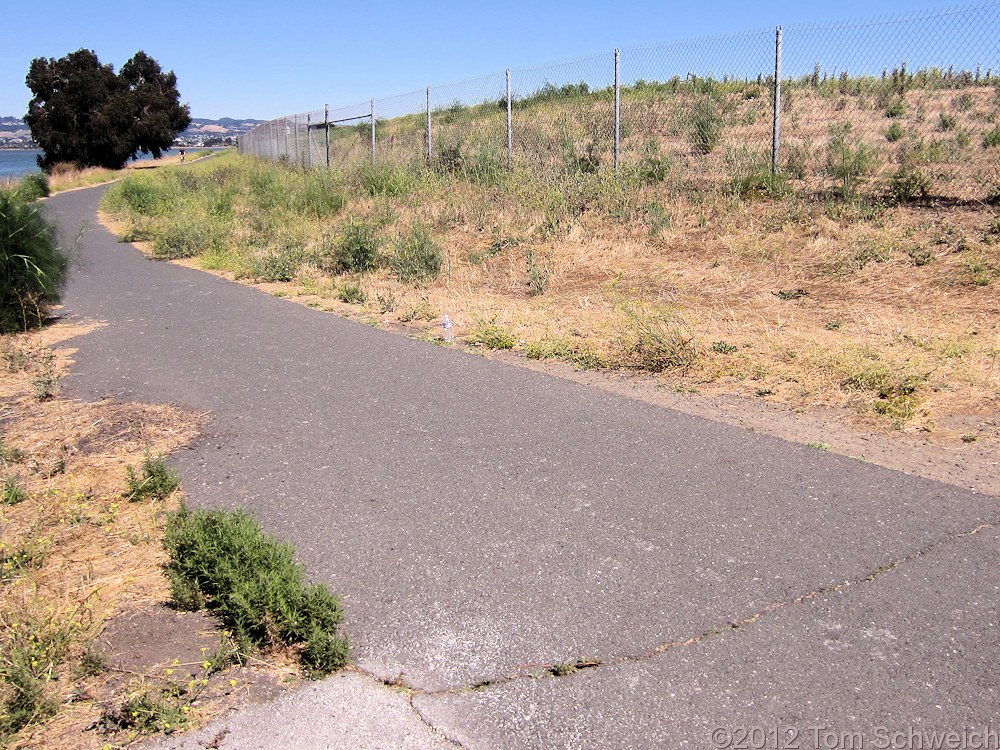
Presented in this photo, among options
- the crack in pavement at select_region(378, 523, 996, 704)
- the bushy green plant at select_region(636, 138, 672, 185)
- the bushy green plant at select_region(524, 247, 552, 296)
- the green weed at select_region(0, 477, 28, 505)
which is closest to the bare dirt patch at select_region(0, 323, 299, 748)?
the green weed at select_region(0, 477, 28, 505)

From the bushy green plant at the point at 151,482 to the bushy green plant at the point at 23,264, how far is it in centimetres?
531

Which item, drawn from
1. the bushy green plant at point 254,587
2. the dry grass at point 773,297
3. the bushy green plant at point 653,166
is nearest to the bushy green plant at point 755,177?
the dry grass at point 773,297

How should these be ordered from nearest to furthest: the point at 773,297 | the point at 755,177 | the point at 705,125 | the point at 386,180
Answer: the point at 773,297
the point at 755,177
the point at 705,125
the point at 386,180

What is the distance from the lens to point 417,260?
483 inches

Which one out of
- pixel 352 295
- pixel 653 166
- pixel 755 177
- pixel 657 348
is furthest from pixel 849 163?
pixel 352 295

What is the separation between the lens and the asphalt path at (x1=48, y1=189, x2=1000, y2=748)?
9.77 feet

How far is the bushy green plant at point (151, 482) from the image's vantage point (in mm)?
4797

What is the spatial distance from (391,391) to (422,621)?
3.48 metres

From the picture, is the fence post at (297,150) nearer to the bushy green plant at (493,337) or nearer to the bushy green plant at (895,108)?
the bushy green plant at (895,108)

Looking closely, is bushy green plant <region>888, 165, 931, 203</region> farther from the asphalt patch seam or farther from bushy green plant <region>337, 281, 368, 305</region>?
the asphalt patch seam

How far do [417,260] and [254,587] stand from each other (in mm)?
9113

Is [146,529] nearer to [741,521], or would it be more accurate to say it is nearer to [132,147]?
[741,521]

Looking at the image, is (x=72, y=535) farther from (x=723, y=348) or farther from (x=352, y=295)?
(x=352, y=295)

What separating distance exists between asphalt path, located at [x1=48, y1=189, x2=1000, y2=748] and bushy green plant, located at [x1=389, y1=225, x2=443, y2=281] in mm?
5081
